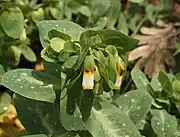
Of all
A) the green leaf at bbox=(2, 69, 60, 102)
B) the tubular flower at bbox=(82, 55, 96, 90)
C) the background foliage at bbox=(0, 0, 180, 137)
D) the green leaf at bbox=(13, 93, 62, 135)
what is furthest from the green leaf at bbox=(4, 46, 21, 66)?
the tubular flower at bbox=(82, 55, 96, 90)

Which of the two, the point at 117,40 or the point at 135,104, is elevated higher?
the point at 117,40

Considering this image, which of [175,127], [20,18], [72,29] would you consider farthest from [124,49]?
[20,18]

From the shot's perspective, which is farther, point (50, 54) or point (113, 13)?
point (113, 13)

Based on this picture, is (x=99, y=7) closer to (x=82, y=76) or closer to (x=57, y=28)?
(x=57, y=28)

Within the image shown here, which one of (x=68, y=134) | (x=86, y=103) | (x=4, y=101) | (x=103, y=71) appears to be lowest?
(x=4, y=101)

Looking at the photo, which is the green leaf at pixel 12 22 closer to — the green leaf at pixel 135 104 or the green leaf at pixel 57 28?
the green leaf at pixel 57 28

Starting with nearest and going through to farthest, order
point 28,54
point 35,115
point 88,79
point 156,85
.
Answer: point 88,79, point 35,115, point 156,85, point 28,54

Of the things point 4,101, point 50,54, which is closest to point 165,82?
point 50,54
